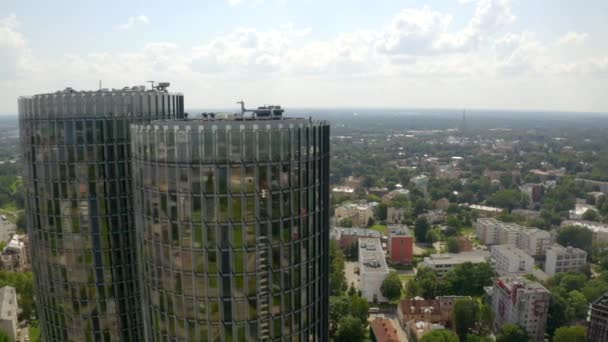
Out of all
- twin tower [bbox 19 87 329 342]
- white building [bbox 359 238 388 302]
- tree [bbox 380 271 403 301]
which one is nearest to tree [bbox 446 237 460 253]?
white building [bbox 359 238 388 302]

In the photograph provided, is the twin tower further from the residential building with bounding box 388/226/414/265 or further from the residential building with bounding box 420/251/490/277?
the residential building with bounding box 388/226/414/265

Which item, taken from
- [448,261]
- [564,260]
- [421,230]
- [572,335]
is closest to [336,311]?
[572,335]

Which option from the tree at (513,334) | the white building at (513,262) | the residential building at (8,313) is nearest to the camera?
the residential building at (8,313)

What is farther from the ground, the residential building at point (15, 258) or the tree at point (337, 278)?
the residential building at point (15, 258)

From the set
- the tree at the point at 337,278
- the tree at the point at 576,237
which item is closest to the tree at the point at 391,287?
the tree at the point at 337,278

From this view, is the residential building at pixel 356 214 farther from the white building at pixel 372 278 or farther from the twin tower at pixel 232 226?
the twin tower at pixel 232 226

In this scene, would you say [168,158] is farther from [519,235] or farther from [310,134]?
[519,235]
